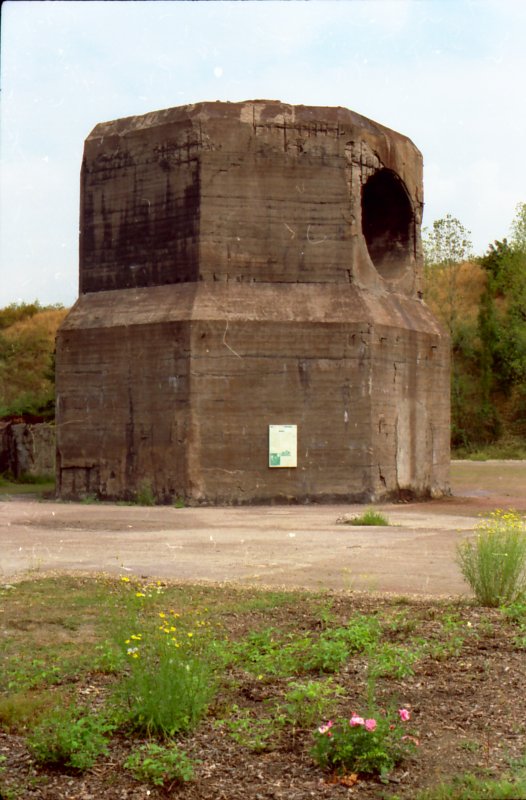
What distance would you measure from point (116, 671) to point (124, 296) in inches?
586

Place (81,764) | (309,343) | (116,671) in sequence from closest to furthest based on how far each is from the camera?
(81,764) < (116,671) < (309,343)

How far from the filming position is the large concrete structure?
61.8ft

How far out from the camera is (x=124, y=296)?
20109mm

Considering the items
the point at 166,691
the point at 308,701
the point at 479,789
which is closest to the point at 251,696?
the point at 308,701

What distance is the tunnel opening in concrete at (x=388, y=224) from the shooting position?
22.1 meters

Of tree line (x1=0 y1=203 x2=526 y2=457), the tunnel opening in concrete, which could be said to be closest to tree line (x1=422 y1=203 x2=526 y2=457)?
tree line (x1=0 y1=203 x2=526 y2=457)

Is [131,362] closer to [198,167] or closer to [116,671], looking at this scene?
[198,167]

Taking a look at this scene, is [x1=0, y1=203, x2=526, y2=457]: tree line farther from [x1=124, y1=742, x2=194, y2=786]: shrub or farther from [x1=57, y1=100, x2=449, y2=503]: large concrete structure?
[x1=124, y1=742, x2=194, y2=786]: shrub

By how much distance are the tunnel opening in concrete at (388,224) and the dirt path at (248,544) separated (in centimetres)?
603

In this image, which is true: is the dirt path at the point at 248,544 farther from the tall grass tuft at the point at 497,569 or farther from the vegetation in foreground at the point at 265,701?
the vegetation in foreground at the point at 265,701

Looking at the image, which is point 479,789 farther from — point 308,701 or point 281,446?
point 281,446

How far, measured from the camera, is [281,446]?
18.9 metres

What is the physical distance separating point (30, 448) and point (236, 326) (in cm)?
1014

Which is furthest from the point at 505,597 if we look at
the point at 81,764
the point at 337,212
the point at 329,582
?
the point at 337,212
